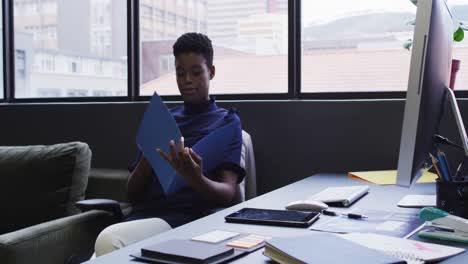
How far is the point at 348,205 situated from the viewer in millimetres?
1399

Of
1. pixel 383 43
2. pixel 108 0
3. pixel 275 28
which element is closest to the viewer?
pixel 383 43

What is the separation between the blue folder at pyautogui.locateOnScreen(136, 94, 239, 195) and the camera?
1529mm

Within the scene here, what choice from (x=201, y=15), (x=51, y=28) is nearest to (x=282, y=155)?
(x=201, y=15)

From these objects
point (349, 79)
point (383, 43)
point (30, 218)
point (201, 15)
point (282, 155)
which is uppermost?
point (201, 15)

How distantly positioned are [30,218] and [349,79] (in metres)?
1.66

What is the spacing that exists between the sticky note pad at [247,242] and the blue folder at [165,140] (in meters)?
0.55

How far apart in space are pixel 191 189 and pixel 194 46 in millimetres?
563

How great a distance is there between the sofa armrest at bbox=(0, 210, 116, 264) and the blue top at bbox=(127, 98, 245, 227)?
0.22m

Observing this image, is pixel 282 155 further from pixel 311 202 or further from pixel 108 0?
pixel 108 0

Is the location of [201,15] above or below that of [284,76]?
above

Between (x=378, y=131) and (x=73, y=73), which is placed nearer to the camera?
(x=378, y=131)

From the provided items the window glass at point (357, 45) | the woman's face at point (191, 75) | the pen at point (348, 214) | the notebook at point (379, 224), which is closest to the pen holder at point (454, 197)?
the notebook at point (379, 224)

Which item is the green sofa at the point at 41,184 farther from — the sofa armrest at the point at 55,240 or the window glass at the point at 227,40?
the window glass at the point at 227,40

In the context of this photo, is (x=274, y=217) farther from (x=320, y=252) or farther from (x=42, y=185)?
(x=42, y=185)
